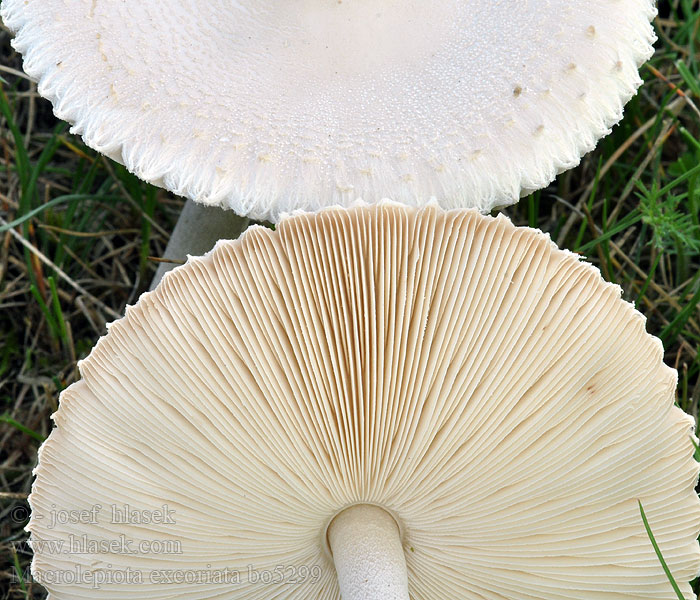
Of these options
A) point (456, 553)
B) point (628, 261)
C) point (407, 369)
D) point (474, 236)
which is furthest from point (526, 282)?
point (628, 261)

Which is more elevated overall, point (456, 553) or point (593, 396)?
point (593, 396)

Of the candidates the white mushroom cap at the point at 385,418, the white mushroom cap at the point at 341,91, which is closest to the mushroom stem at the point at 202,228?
the white mushroom cap at the point at 341,91

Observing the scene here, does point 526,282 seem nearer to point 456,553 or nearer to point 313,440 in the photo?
point 313,440

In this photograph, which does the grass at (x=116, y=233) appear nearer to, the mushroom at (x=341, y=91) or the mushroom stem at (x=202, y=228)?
the mushroom stem at (x=202, y=228)

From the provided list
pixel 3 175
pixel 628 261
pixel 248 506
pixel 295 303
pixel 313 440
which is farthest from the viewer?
pixel 3 175

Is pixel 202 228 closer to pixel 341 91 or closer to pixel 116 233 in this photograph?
pixel 116 233

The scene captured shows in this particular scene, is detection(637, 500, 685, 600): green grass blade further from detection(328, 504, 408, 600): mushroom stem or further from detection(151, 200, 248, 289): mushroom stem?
detection(151, 200, 248, 289): mushroom stem

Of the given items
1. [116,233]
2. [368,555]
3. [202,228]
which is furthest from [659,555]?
[116,233]
